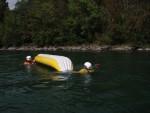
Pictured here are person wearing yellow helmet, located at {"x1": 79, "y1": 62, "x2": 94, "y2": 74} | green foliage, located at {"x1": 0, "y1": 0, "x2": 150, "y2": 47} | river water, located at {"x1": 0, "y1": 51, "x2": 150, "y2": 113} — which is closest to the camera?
river water, located at {"x1": 0, "y1": 51, "x2": 150, "y2": 113}

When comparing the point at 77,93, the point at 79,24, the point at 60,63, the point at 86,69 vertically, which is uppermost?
the point at 79,24

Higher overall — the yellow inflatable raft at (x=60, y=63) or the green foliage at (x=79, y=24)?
the green foliage at (x=79, y=24)

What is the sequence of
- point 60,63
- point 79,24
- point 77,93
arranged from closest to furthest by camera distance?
1. point 77,93
2. point 60,63
3. point 79,24

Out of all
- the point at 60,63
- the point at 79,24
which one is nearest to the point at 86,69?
the point at 60,63

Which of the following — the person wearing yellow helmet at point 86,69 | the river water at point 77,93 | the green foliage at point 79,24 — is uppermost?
the green foliage at point 79,24

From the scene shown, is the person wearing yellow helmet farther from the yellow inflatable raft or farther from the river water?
the yellow inflatable raft

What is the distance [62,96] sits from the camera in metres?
15.1

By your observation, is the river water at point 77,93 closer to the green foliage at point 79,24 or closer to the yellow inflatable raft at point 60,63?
the yellow inflatable raft at point 60,63

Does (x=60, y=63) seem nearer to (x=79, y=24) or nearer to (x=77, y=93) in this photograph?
(x=77, y=93)

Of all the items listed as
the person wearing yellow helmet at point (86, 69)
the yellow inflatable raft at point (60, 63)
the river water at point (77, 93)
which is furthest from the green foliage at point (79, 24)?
the river water at point (77, 93)

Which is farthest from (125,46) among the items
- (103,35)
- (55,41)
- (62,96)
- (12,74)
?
(62,96)

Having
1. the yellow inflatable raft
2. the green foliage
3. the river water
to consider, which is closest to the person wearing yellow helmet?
the river water

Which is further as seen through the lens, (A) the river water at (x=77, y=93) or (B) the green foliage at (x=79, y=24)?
(B) the green foliage at (x=79, y=24)

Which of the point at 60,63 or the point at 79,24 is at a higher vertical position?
the point at 79,24
